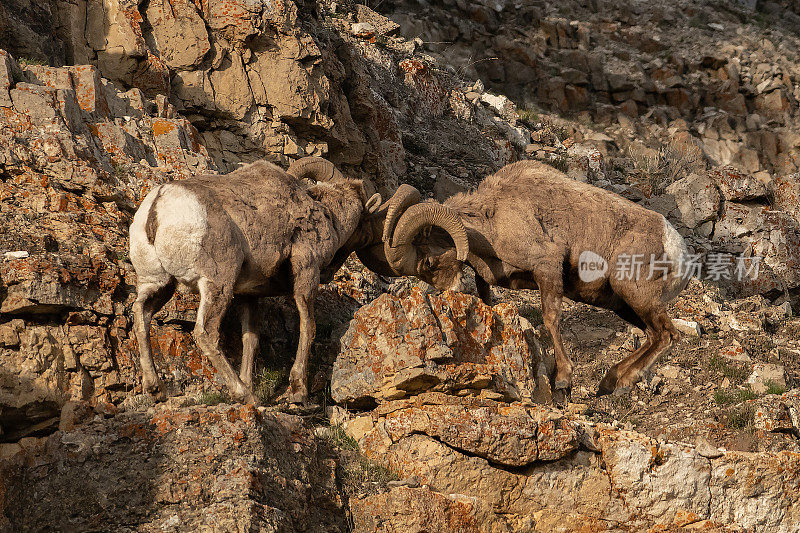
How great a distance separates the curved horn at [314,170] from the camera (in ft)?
34.1

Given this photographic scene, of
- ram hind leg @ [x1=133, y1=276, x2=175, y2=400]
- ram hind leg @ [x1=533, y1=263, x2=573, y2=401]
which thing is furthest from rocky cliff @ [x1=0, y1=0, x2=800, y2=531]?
ram hind leg @ [x1=533, y1=263, x2=573, y2=401]

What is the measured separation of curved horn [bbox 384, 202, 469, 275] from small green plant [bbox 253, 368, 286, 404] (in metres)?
1.88

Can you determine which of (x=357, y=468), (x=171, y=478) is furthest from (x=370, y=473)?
(x=171, y=478)

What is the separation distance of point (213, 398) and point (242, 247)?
54.2 inches

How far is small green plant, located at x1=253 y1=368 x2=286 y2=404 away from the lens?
8719mm

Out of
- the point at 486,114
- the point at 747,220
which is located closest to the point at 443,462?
the point at 747,220

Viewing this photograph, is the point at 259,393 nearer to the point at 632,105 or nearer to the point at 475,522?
the point at 475,522

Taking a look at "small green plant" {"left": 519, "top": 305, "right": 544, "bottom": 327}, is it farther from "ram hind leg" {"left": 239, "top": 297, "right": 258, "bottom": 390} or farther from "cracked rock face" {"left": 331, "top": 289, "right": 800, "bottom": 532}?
"ram hind leg" {"left": 239, "top": 297, "right": 258, "bottom": 390}

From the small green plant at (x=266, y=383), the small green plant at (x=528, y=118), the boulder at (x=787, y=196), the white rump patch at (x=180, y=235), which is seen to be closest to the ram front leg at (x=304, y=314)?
the small green plant at (x=266, y=383)

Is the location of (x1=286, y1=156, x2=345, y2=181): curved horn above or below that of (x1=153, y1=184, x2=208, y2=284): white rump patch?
above

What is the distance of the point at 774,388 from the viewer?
10.0m

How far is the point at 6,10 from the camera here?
39.1 feet

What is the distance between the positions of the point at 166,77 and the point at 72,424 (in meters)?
6.16

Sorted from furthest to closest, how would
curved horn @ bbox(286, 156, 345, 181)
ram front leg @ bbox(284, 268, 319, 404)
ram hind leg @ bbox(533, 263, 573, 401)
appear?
curved horn @ bbox(286, 156, 345, 181), ram hind leg @ bbox(533, 263, 573, 401), ram front leg @ bbox(284, 268, 319, 404)
